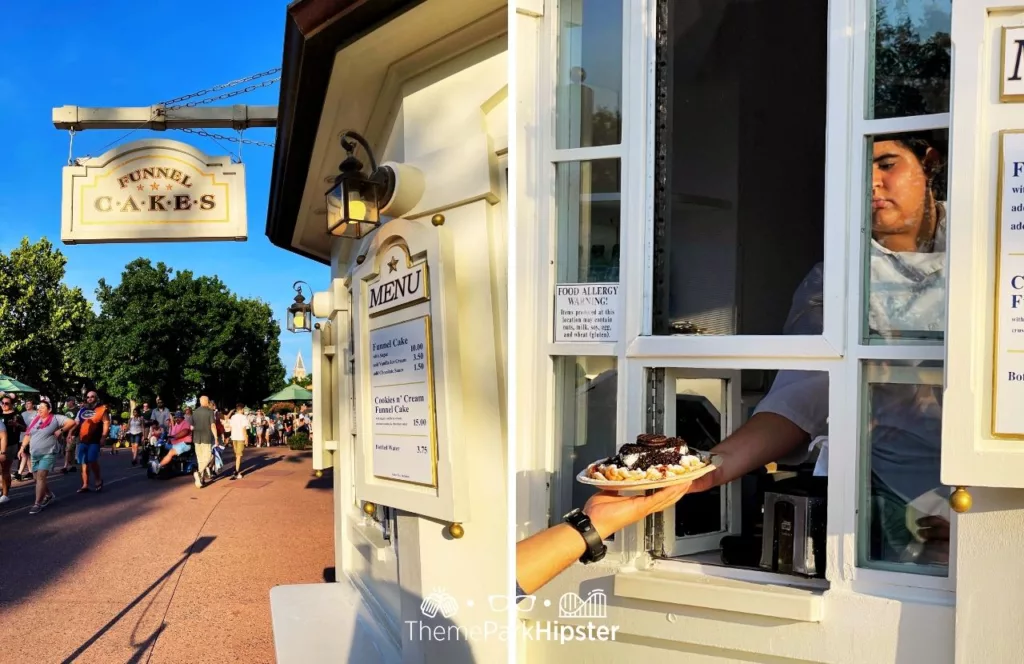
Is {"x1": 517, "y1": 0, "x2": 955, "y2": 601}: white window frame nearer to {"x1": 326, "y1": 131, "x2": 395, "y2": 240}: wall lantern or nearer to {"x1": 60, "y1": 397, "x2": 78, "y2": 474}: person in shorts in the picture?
{"x1": 326, "y1": 131, "x2": 395, "y2": 240}: wall lantern

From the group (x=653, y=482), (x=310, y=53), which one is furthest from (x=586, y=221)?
(x=310, y=53)

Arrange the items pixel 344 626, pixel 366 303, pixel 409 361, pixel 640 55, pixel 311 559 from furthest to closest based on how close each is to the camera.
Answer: pixel 311 559
pixel 344 626
pixel 366 303
pixel 409 361
pixel 640 55

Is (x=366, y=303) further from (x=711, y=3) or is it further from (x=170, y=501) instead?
(x=170, y=501)

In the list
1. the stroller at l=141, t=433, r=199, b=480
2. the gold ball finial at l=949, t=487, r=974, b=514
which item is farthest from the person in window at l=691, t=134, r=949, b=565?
the stroller at l=141, t=433, r=199, b=480

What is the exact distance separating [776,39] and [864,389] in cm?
184

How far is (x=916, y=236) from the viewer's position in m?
1.79

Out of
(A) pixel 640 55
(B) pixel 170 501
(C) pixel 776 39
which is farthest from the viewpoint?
(B) pixel 170 501

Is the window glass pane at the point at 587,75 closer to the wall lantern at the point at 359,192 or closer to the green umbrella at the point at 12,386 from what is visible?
the wall lantern at the point at 359,192

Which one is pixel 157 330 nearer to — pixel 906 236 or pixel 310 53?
pixel 310 53

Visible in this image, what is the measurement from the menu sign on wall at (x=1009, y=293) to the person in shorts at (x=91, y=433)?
17.9 ft

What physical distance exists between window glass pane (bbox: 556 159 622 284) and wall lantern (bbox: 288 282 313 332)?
21.2 feet

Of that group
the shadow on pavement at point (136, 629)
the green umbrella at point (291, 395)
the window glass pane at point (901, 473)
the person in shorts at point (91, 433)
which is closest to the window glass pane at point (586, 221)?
the window glass pane at point (901, 473)

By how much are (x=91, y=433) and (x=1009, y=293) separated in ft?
27.5

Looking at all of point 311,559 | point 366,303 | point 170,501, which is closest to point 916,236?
point 366,303
